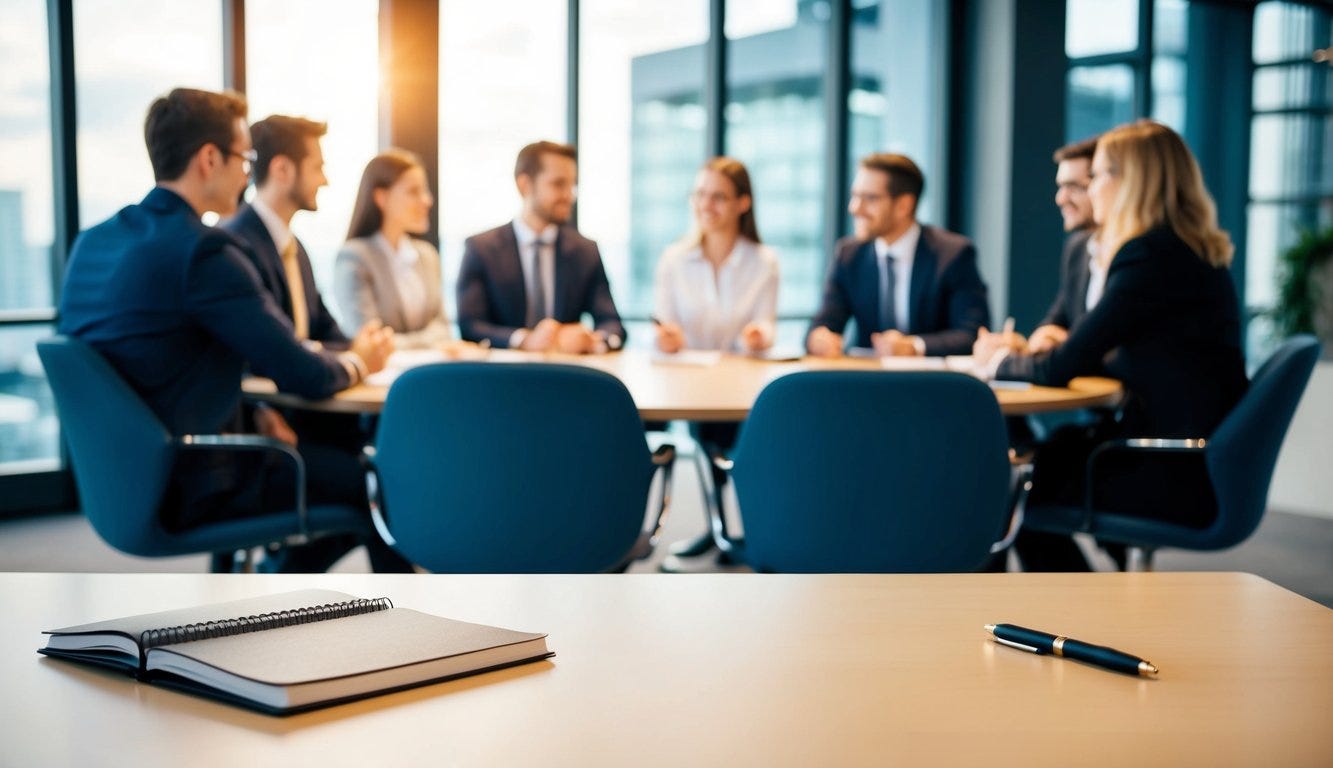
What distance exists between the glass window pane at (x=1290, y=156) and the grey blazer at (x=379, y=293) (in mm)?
6490

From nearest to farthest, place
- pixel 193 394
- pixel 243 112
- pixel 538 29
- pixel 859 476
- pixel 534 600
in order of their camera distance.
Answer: pixel 534 600 < pixel 859 476 < pixel 193 394 < pixel 243 112 < pixel 538 29

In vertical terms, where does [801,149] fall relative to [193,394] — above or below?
above

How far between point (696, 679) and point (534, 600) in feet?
0.91

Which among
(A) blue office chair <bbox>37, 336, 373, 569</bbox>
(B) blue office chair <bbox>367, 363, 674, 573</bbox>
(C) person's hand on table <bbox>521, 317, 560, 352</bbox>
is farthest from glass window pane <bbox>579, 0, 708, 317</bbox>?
(B) blue office chair <bbox>367, 363, 674, 573</bbox>

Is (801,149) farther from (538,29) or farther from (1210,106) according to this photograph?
(1210,106)

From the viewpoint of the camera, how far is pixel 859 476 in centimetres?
254

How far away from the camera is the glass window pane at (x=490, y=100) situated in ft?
21.0

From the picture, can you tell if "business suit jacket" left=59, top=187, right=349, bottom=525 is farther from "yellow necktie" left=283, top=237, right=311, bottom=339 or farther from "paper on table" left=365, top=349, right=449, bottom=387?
"yellow necktie" left=283, top=237, right=311, bottom=339

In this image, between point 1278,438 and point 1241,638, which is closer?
point 1241,638

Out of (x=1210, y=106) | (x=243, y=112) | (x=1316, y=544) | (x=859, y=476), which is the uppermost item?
(x=1210, y=106)

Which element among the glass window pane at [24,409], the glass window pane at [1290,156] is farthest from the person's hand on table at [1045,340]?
the glass window pane at [1290,156]

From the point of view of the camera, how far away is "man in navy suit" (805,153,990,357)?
4.79 metres

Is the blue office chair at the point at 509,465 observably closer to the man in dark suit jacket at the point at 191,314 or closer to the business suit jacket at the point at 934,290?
the man in dark suit jacket at the point at 191,314

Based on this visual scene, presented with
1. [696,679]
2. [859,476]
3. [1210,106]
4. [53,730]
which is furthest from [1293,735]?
[1210,106]
